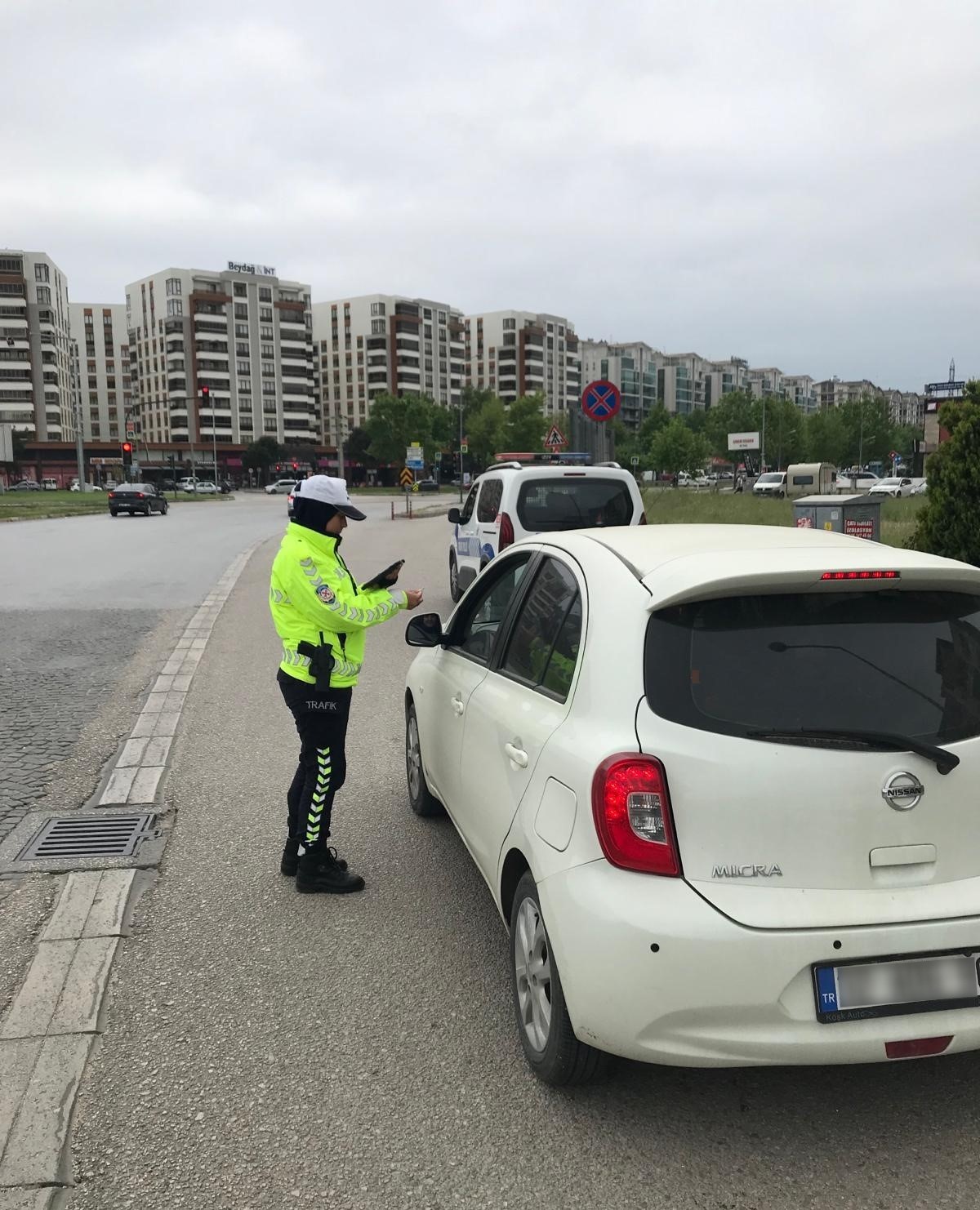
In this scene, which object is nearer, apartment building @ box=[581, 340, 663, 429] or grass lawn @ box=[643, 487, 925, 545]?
grass lawn @ box=[643, 487, 925, 545]

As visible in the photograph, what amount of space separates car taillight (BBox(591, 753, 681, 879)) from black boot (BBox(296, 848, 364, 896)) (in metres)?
2.04

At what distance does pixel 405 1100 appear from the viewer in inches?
111

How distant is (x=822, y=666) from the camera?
2643 mm

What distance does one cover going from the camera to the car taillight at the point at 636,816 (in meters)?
2.52

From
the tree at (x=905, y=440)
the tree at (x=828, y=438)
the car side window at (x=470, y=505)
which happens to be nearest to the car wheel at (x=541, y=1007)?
the car side window at (x=470, y=505)

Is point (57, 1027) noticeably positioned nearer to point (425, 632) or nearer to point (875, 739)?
point (425, 632)

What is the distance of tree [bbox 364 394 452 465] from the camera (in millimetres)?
111500

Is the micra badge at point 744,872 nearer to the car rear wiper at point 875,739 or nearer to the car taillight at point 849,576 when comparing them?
the car rear wiper at point 875,739

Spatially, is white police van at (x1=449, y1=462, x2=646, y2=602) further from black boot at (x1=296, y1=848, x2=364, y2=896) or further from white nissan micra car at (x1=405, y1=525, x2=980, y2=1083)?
white nissan micra car at (x1=405, y1=525, x2=980, y2=1083)

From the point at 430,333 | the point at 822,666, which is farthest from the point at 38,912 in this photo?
the point at 430,333

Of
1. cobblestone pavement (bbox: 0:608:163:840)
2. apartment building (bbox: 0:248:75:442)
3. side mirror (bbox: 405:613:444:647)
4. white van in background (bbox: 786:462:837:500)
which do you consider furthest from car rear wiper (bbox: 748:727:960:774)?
apartment building (bbox: 0:248:75:442)

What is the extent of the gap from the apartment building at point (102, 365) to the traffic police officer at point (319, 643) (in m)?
180

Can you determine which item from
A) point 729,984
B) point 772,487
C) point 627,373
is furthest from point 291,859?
point 627,373

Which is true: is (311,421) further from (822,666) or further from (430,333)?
(822,666)
